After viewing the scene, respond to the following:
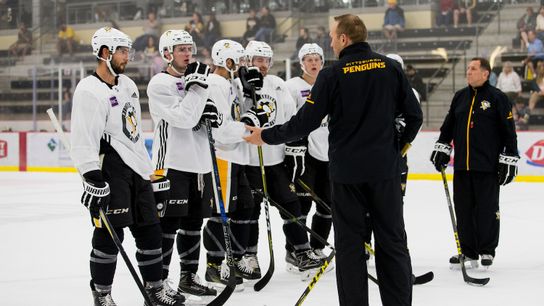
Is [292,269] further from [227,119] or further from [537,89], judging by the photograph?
[537,89]

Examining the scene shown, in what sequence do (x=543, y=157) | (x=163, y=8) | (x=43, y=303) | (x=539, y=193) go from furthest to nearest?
(x=163, y=8), (x=543, y=157), (x=539, y=193), (x=43, y=303)

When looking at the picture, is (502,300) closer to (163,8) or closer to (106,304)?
(106,304)

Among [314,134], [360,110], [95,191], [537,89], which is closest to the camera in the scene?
[360,110]

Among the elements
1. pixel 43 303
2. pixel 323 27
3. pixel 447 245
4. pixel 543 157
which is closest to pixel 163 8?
pixel 323 27

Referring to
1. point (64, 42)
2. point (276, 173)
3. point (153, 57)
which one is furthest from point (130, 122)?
point (64, 42)

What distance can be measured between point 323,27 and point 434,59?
1.91 m

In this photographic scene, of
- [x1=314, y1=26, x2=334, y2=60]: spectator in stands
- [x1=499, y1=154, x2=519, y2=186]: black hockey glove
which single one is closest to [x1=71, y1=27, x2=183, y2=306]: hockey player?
[x1=499, y1=154, x2=519, y2=186]: black hockey glove

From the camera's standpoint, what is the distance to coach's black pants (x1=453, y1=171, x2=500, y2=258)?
5098mm

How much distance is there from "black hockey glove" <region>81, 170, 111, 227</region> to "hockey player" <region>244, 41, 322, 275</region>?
1.45m

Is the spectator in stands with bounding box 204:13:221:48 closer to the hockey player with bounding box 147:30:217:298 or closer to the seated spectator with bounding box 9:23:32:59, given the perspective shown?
the seated spectator with bounding box 9:23:32:59

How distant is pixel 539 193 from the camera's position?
30.3ft

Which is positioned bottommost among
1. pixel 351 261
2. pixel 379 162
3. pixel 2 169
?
pixel 2 169

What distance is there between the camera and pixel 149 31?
15266 millimetres

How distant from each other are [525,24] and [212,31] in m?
5.19
